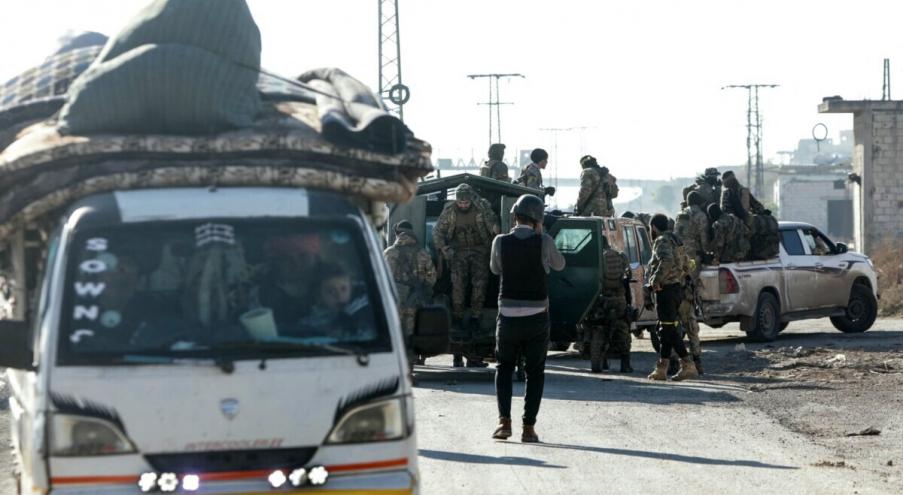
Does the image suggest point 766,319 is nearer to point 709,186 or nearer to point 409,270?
point 709,186

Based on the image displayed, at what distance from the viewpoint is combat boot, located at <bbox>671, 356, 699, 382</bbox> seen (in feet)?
55.2

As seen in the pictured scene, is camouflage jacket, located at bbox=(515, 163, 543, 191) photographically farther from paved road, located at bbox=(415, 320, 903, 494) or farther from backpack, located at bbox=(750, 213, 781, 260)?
paved road, located at bbox=(415, 320, 903, 494)

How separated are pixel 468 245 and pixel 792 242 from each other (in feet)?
26.5

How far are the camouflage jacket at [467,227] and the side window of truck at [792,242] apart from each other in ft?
25.1

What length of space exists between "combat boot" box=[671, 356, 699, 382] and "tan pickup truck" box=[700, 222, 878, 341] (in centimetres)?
419

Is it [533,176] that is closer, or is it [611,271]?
[611,271]

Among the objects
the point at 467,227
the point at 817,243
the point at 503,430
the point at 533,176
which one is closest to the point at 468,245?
the point at 467,227

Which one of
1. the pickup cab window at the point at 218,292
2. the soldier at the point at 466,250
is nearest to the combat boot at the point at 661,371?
the soldier at the point at 466,250

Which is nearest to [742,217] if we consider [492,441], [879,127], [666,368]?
[666,368]

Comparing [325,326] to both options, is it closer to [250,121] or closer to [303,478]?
[303,478]

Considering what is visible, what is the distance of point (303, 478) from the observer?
251 inches

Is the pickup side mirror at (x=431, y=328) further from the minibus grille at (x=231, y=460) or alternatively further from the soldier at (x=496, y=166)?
the soldier at (x=496, y=166)

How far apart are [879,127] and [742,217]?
22.6 m

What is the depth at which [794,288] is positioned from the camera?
22891mm
